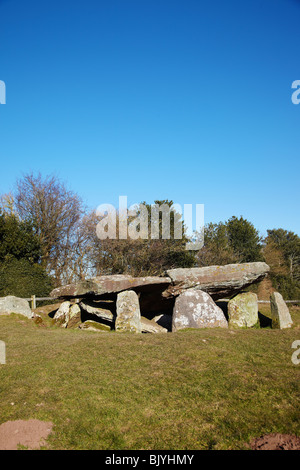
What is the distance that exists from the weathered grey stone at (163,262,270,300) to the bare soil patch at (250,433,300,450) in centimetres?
868

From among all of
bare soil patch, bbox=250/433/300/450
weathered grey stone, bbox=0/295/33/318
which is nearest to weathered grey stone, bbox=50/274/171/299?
weathered grey stone, bbox=0/295/33/318

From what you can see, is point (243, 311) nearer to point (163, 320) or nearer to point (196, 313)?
point (196, 313)

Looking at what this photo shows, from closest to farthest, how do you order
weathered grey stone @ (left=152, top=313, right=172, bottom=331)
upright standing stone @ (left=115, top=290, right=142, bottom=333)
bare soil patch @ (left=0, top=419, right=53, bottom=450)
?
bare soil patch @ (left=0, top=419, right=53, bottom=450) → upright standing stone @ (left=115, top=290, right=142, bottom=333) → weathered grey stone @ (left=152, top=313, right=172, bottom=331)

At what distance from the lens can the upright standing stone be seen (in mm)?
11578

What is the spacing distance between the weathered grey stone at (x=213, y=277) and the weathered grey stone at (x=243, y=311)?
69 centimetres

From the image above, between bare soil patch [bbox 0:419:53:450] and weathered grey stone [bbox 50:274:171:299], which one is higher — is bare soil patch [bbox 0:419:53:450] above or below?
below

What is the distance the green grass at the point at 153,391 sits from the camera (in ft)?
14.3

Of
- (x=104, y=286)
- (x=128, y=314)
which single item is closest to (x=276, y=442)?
(x=128, y=314)

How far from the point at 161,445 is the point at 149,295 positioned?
956 centimetres

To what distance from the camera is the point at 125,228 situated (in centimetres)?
2547

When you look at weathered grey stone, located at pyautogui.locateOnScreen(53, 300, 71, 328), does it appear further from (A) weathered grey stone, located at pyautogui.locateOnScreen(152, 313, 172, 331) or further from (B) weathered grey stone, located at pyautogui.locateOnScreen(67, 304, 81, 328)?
(A) weathered grey stone, located at pyautogui.locateOnScreen(152, 313, 172, 331)

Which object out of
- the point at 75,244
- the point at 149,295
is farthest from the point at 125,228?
the point at 149,295

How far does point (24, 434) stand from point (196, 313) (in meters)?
8.40

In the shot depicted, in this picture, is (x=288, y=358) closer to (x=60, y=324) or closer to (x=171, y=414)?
(x=171, y=414)
